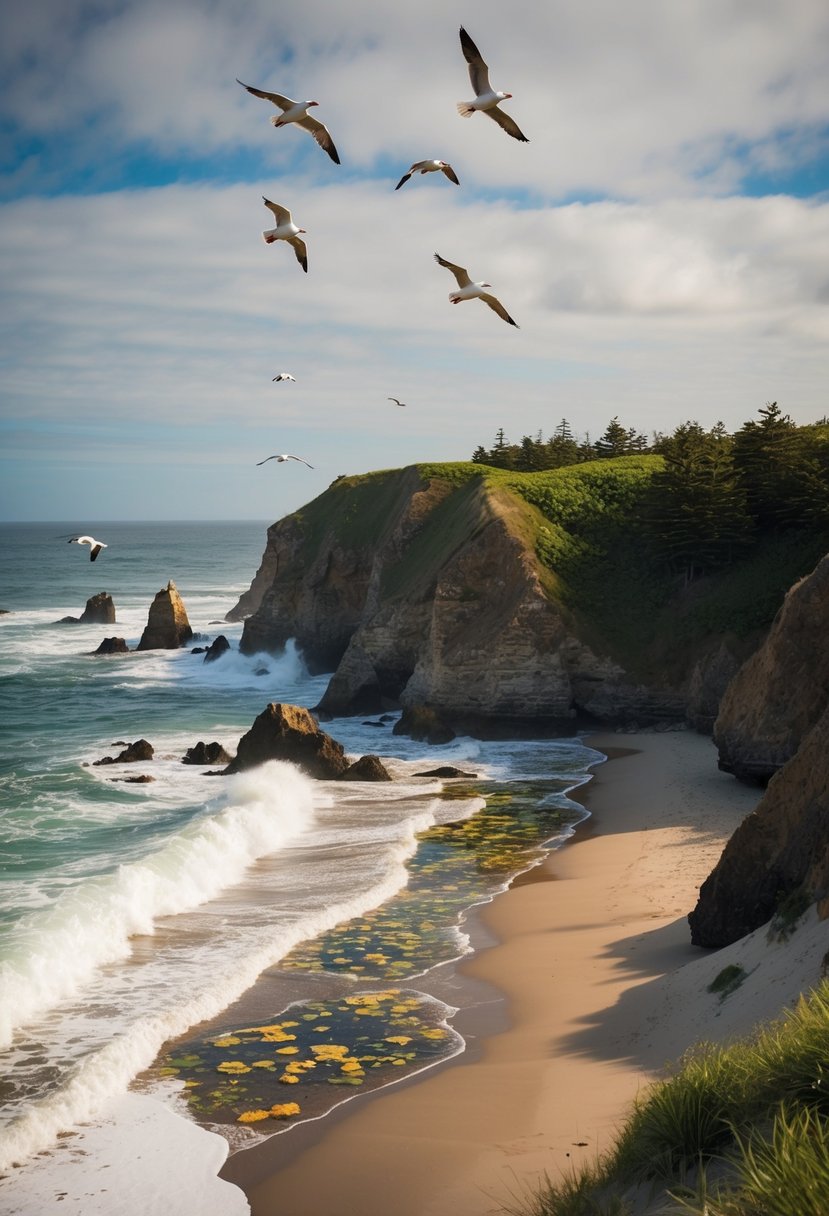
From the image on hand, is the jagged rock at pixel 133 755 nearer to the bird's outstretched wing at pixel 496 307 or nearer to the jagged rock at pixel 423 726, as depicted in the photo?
the jagged rock at pixel 423 726

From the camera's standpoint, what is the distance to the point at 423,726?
39594 millimetres

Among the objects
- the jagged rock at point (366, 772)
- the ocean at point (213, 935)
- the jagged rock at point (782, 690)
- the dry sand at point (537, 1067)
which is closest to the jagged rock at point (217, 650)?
the ocean at point (213, 935)

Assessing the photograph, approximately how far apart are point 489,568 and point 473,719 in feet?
20.8

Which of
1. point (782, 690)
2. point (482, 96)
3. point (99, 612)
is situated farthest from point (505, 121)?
point (99, 612)

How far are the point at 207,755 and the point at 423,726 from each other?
26.8ft

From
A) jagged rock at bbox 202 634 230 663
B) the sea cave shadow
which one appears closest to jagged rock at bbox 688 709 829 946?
the sea cave shadow

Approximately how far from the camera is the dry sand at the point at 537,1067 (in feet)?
31.9

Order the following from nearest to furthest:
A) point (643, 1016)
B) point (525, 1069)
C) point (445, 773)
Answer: point (525, 1069) < point (643, 1016) < point (445, 773)

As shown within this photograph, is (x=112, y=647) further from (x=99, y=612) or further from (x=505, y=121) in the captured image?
(x=505, y=121)

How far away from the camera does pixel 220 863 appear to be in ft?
74.1

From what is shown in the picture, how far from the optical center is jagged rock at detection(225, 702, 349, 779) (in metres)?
32.6

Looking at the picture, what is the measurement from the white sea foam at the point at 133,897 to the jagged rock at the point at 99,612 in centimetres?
5890

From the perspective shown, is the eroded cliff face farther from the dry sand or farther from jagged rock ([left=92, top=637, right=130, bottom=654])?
the dry sand

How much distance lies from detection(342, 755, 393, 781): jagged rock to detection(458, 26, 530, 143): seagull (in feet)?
73.5
